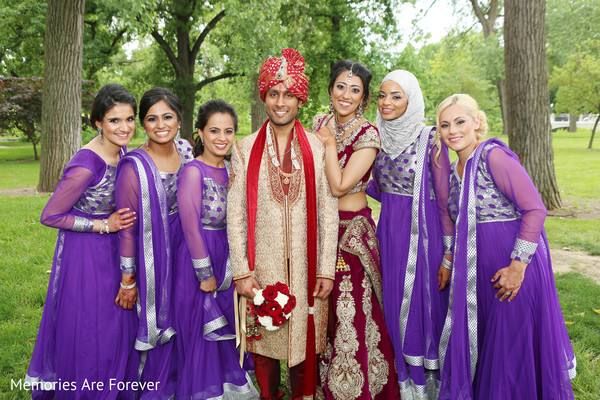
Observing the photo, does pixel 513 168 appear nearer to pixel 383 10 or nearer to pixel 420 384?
pixel 420 384

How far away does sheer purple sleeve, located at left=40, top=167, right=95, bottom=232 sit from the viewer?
9.45 feet

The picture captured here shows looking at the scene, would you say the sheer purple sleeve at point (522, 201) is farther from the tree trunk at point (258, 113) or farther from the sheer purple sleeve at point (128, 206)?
the tree trunk at point (258, 113)

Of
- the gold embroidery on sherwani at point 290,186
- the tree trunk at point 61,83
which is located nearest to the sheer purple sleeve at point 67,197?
the gold embroidery on sherwani at point 290,186

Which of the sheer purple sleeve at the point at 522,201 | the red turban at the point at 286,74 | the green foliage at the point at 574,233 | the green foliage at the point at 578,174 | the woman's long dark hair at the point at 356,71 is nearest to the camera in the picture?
the sheer purple sleeve at the point at 522,201

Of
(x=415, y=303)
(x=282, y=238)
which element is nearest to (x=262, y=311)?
(x=282, y=238)

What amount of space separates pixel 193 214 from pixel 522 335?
220cm

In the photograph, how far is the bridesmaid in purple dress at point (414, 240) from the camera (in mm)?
3053

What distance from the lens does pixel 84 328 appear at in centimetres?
297

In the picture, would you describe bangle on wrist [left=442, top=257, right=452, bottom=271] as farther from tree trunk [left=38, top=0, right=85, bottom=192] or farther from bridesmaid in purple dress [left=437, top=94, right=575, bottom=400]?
tree trunk [left=38, top=0, right=85, bottom=192]

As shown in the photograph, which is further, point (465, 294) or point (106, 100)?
point (106, 100)

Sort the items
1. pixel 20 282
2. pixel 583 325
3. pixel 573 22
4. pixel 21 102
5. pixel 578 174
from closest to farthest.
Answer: pixel 583 325 < pixel 20 282 < pixel 578 174 < pixel 21 102 < pixel 573 22

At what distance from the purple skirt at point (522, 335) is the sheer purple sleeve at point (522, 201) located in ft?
0.43

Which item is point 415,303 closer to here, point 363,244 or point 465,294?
point 465,294

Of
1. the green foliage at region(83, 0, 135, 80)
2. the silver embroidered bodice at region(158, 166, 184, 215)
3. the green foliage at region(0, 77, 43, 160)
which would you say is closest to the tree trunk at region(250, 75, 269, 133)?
the green foliage at region(83, 0, 135, 80)
